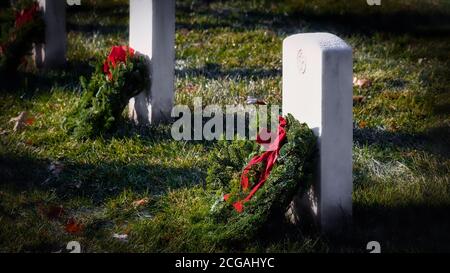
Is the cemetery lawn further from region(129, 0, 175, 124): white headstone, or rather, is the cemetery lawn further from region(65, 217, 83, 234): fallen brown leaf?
region(129, 0, 175, 124): white headstone

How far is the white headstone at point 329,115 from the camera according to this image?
417 centimetres

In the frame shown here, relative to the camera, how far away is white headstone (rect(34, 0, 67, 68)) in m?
8.05

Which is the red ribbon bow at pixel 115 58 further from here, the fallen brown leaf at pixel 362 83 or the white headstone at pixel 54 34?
the fallen brown leaf at pixel 362 83

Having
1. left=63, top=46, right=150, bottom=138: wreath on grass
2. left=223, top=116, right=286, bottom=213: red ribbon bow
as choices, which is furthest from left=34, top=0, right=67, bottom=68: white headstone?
left=223, top=116, right=286, bottom=213: red ribbon bow

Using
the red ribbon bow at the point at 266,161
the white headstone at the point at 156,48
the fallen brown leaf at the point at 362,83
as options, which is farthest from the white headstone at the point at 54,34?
the red ribbon bow at the point at 266,161

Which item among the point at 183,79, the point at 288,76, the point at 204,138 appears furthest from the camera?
the point at 183,79

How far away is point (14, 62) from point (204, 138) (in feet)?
9.60

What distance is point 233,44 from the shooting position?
876 centimetres

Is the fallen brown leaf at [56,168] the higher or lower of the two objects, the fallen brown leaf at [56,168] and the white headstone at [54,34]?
the lower

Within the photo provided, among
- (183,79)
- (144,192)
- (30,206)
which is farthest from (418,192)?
(183,79)

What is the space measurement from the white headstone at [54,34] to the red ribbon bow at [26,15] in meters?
0.08

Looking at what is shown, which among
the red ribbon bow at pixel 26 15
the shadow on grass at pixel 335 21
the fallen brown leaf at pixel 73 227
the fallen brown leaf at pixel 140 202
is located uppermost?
the red ribbon bow at pixel 26 15

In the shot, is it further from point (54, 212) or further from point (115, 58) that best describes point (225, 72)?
point (54, 212)

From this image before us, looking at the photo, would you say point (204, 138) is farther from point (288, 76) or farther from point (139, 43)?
point (288, 76)
